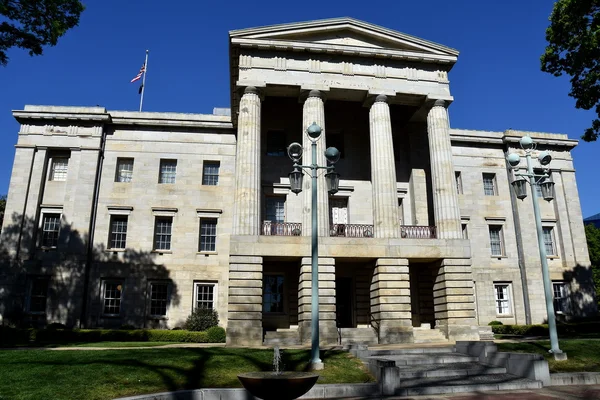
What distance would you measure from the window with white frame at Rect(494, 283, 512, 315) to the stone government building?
0.11 m

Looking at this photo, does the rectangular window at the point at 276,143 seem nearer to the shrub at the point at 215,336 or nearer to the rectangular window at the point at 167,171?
the rectangular window at the point at 167,171

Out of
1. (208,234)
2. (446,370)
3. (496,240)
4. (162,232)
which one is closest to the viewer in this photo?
(446,370)

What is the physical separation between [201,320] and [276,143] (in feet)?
40.4

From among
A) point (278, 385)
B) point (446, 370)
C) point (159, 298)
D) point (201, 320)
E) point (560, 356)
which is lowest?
point (446, 370)

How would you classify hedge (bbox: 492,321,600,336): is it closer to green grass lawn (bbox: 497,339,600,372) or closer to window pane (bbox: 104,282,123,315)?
green grass lawn (bbox: 497,339,600,372)

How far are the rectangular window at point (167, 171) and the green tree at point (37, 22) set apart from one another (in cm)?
1384

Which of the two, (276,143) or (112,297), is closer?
(112,297)

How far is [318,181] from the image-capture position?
24.7m

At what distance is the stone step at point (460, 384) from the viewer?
42.4 feet

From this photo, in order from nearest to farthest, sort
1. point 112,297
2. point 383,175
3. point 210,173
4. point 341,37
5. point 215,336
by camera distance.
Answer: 1. point 215,336
2. point 383,175
3. point 341,37
4. point 112,297
5. point 210,173

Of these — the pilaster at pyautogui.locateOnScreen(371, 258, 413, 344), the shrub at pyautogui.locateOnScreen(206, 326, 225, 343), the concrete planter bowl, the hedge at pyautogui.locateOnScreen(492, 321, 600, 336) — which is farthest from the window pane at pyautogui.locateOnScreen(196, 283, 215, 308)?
the concrete planter bowl

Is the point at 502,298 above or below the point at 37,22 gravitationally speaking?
below

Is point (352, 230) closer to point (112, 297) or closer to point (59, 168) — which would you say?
point (112, 297)

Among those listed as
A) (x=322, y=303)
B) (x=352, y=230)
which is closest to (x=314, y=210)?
(x=322, y=303)
